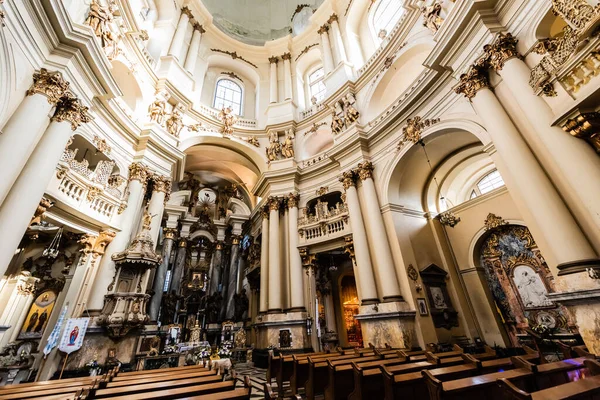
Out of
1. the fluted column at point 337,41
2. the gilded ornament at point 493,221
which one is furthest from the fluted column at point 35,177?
the gilded ornament at point 493,221

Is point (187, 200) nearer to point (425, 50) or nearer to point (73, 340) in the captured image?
point (73, 340)

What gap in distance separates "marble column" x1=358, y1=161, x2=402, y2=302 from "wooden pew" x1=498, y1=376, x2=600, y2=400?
5.61 m

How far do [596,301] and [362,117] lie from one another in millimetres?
8640

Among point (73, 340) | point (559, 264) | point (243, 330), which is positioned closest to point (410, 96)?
point (559, 264)

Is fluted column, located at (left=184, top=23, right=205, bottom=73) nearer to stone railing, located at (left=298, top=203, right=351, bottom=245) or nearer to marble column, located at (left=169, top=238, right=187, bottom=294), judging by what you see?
marble column, located at (left=169, top=238, right=187, bottom=294)

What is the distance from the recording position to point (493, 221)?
311 inches

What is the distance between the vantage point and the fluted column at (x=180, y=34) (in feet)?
41.7

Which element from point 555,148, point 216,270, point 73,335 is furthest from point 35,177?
point 216,270

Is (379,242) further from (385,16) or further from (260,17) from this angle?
(260,17)

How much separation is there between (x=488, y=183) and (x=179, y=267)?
586 inches

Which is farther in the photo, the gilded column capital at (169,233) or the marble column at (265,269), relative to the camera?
the gilded column capital at (169,233)

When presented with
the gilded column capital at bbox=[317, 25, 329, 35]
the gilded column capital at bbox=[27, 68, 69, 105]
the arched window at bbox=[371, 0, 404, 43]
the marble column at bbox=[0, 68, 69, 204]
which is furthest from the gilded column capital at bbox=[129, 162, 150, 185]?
the gilded column capital at bbox=[317, 25, 329, 35]

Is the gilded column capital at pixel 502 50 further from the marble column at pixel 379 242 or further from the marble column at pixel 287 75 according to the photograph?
the marble column at pixel 287 75

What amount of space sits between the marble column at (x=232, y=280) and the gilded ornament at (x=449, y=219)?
10.4 metres
